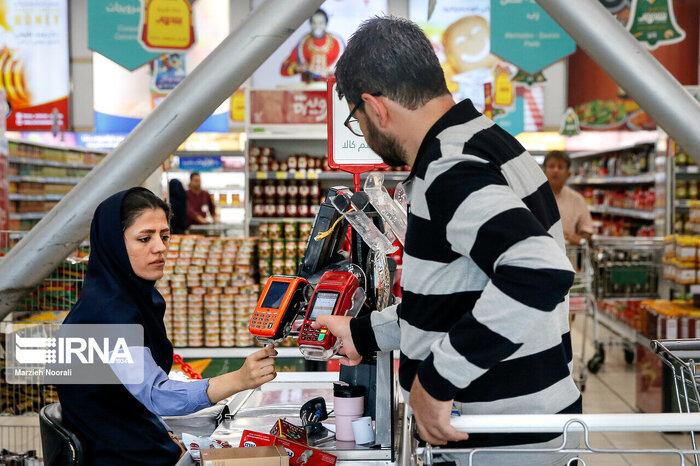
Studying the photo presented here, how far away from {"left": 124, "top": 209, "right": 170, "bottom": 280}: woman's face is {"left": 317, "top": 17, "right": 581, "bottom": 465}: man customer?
0.95 metres

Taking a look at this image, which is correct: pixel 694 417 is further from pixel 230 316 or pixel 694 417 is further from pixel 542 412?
pixel 230 316

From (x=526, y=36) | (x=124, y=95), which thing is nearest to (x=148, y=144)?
(x=526, y=36)

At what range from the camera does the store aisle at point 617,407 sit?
4062mm

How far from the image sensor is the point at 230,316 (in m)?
4.68

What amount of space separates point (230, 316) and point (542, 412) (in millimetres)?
3468

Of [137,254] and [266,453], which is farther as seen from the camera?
[137,254]

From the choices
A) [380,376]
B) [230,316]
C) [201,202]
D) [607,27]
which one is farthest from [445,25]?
[380,376]

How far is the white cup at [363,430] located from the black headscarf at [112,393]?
25.0 inches

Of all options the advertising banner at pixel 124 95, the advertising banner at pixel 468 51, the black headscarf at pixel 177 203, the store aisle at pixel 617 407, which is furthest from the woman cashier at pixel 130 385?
the advertising banner at pixel 124 95

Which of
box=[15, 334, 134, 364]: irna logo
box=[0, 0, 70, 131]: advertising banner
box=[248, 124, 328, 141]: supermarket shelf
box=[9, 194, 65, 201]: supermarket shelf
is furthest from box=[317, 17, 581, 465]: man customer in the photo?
box=[0, 0, 70, 131]: advertising banner

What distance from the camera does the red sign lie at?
7035 millimetres

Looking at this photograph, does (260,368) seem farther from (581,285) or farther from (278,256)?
(581,285)

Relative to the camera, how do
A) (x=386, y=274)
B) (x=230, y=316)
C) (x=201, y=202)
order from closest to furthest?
(x=386, y=274) < (x=230, y=316) < (x=201, y=202)

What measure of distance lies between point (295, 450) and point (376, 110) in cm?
82
